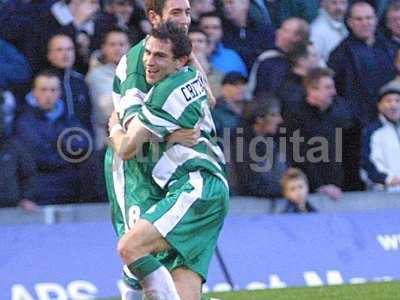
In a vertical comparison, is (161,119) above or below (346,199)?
above

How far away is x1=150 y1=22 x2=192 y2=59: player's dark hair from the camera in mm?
7703

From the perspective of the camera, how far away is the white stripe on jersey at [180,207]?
25.7 feet

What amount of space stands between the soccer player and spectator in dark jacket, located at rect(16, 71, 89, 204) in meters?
3.91

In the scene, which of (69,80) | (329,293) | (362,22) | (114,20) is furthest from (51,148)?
(362,22)

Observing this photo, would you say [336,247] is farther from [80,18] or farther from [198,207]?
[198,207]

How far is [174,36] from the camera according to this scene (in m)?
7.71

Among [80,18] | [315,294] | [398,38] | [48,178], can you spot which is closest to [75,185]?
[48,178]

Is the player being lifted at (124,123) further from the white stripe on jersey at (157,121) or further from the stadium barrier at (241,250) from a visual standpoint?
the stadium barrier at (241,250)

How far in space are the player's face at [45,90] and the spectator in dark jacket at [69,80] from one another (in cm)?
33

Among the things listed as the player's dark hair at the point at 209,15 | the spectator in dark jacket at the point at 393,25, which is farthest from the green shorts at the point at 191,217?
the spectator in dark jacket at the point at 393,25

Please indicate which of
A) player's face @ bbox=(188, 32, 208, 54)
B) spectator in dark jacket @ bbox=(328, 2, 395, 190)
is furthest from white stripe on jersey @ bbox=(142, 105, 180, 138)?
spectator in dark jacket @ bbox=(328, 2, 395, 190)

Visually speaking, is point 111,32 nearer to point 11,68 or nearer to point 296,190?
point 11,68

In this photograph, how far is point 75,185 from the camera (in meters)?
12.2

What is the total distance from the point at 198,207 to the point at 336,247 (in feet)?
14.4
